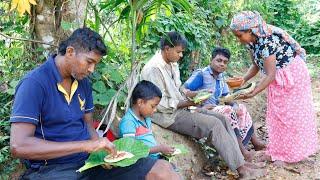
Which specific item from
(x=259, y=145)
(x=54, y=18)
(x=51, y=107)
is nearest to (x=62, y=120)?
(x=51, y=107)

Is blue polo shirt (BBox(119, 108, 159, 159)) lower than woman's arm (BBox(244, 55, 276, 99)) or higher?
lower

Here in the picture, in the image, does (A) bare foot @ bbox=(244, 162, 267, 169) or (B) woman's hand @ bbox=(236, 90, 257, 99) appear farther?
(A) bare foot @ bbox=(244, 162, 267, 169)

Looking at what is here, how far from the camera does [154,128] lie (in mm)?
3824

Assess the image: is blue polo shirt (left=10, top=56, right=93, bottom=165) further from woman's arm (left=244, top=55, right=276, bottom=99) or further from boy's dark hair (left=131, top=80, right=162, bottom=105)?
woman's arm (left=244, top=55, right=276, bottom=99)

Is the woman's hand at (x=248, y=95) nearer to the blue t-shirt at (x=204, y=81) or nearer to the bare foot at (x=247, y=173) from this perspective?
the blue t-shirt at (x=204, y=81)

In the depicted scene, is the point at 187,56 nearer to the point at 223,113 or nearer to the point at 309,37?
the point at 223,113

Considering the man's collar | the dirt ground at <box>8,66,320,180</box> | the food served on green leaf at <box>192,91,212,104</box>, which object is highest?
the man's collar

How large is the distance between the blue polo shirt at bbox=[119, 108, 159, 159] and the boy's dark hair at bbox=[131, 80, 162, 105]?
0.12m

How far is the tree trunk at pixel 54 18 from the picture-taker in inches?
128

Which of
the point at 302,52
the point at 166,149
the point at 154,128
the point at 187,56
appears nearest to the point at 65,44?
the point at 166,149

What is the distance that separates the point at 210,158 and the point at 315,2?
12.2 m

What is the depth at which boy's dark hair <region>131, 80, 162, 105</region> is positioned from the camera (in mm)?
3184

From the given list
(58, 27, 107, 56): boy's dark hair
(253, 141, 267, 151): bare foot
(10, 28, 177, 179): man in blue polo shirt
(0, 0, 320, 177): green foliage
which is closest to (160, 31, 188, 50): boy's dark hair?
(0, 0, 320, 177): green foliage

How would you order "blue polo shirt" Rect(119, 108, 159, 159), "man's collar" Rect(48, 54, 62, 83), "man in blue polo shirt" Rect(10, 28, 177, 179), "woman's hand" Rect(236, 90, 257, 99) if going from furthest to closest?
"woman's hand" Rect(236, 90, 257, 99)
"blue polo shirt" Rect(119, 108, 159, 159)
"man's collar" Rect(48, 54, 62, 83)
"man in blue polo shirt" Rect(10, 28, 177, 179)
